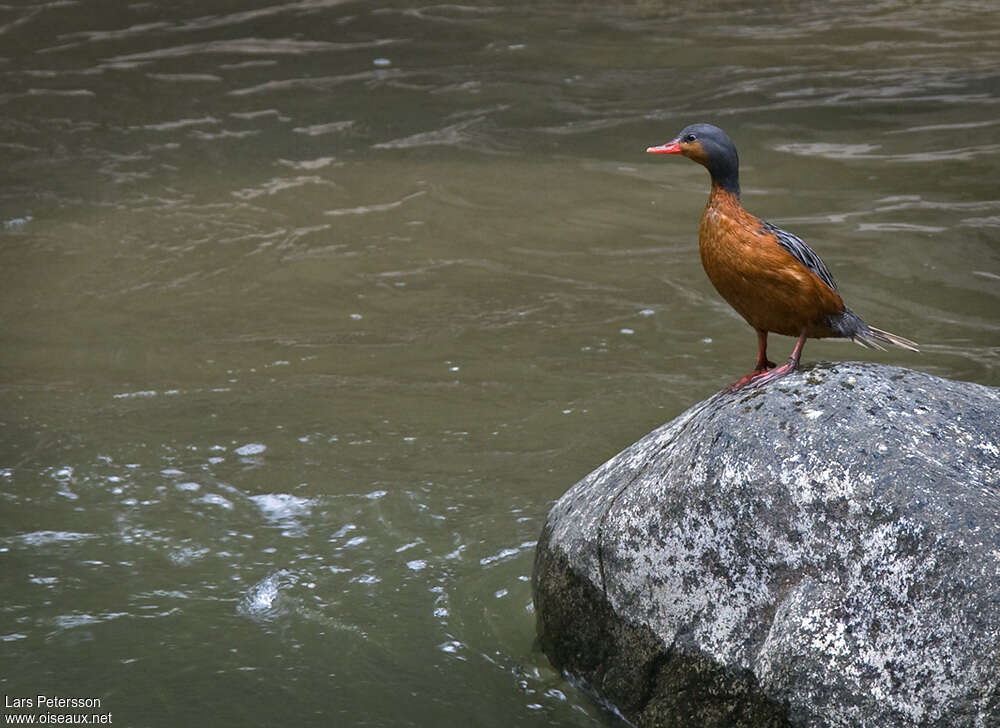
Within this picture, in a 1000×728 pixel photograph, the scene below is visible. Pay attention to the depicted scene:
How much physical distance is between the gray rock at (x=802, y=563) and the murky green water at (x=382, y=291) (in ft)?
1.59

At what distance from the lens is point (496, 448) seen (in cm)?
673

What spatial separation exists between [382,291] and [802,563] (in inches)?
195

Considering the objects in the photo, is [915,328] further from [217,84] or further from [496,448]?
[217,84]

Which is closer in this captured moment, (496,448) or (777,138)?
(496,448)

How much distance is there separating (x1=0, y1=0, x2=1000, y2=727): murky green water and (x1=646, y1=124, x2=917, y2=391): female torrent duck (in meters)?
1.55

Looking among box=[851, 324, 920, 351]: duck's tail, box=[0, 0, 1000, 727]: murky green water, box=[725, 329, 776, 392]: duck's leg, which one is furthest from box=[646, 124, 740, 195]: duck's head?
box=[0, 0, 1000, 727]: murky green water

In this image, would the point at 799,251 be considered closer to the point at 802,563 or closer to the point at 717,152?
the point at 717,152

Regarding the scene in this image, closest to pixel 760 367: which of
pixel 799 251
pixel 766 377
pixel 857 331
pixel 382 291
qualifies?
pixel 766 377

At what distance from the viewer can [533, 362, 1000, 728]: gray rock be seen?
3891mm

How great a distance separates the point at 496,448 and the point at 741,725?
9.20 feet

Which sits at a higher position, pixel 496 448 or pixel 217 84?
pixel 217 84

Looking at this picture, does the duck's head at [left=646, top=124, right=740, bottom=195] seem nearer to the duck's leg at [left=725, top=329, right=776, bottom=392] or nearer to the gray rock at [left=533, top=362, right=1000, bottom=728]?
the duck's leg at [left=725, top=329, right=776, bottom=392]

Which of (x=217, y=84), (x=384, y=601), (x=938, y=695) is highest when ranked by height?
(x=217, y=84)

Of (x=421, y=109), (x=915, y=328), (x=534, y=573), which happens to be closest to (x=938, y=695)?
(x=534, y=573)
